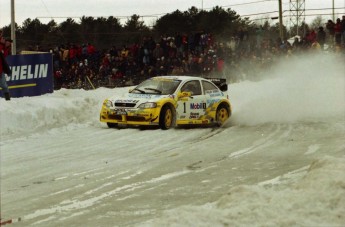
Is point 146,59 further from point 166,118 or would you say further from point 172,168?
point 172,168

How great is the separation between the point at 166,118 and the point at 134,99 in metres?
0.92

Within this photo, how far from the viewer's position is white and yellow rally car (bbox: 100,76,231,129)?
15750mm

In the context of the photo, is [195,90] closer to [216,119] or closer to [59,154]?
[216,119]

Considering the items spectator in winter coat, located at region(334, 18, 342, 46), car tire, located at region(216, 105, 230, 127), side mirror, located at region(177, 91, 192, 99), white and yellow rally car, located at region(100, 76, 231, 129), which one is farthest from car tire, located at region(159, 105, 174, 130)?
spectator in winter coat, located at region(334, 18, 342, 46)

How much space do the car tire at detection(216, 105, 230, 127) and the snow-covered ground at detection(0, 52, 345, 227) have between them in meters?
0.27

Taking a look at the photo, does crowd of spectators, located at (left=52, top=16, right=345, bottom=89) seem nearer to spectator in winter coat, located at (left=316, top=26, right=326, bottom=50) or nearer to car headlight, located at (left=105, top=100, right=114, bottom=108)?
spectator in winter coat, located at (left=316, top=26, right=326, bottom=50)

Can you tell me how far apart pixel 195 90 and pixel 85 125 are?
3.01 meters

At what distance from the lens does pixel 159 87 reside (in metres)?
16.8

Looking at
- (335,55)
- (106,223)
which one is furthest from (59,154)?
(335,55)

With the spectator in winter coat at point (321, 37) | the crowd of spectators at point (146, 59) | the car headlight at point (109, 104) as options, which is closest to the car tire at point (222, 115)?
the car headlight at point (109, 104)

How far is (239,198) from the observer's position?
22.4 feet

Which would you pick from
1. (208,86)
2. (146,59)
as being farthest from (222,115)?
(146,59)

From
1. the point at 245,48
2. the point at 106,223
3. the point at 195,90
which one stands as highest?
the point at 245,48

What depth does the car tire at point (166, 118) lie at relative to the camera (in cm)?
1578
